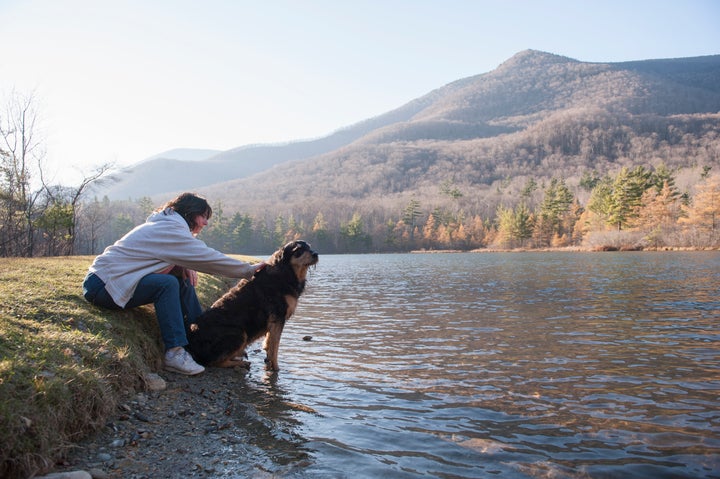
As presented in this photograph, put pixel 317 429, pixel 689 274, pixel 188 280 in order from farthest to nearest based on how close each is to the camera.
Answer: pixel 689 274 → pixel 188 280 → pixel 317 429

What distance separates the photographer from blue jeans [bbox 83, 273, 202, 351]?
20.1 feet

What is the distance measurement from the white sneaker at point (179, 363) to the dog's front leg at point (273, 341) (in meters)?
1.37

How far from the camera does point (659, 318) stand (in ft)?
38.6

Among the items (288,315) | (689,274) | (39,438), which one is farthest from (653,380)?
(689,274)

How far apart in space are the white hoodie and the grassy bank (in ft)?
1.70

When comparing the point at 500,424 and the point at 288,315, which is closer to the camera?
the point at 500,424

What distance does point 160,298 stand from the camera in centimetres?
618

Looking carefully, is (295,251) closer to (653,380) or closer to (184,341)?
(184,341)

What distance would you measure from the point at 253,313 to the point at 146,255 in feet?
6.18

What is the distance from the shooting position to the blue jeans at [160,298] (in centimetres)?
612

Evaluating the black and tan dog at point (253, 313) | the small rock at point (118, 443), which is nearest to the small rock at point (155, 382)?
the black and tan dog at point (253, 313)

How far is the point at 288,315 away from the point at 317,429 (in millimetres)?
2754

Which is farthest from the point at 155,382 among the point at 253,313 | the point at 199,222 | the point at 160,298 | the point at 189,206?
the point at 189,206

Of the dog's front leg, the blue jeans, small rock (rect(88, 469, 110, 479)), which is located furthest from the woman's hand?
small rock (rect(88, 469, 110, 479))
